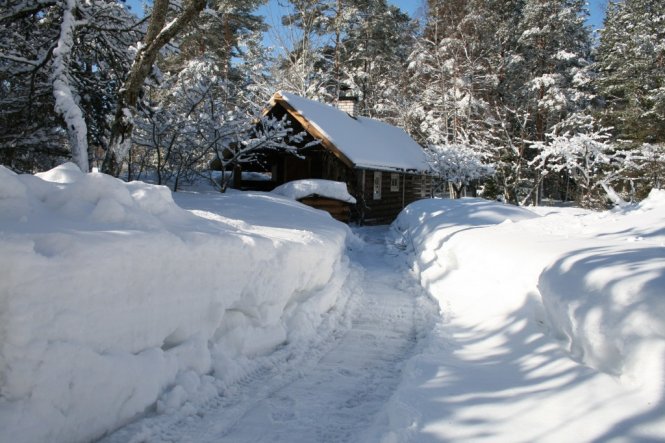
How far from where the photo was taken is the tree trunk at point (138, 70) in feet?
25.0

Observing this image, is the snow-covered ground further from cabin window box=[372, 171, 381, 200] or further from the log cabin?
cabin window box=[372, 171, 381, 200]

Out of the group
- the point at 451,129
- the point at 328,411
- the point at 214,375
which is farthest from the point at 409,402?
the point at 451,129

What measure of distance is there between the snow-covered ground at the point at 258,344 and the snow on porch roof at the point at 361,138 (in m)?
11.8

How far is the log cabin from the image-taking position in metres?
17.2

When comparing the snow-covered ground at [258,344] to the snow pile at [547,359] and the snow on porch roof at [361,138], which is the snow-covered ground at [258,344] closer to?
the snow pile at [547,359]

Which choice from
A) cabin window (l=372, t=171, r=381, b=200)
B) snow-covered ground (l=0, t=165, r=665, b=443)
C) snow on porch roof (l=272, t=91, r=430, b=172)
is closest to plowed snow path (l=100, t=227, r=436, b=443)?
snow-covered ground (l=0, t=165, r=665, b=443)

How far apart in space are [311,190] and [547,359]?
10969mm

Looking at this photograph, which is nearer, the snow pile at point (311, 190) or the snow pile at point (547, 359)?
the snow pile at point (547, 359)

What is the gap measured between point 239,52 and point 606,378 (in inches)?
1071

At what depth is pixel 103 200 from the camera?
12.0 feet

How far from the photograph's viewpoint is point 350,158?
1634cm

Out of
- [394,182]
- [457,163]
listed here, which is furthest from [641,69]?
[394,182]

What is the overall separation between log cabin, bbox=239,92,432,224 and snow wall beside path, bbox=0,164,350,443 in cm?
1145

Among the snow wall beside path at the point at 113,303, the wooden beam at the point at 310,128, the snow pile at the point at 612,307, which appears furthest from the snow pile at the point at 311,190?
the snow pile at the point at 612,307
